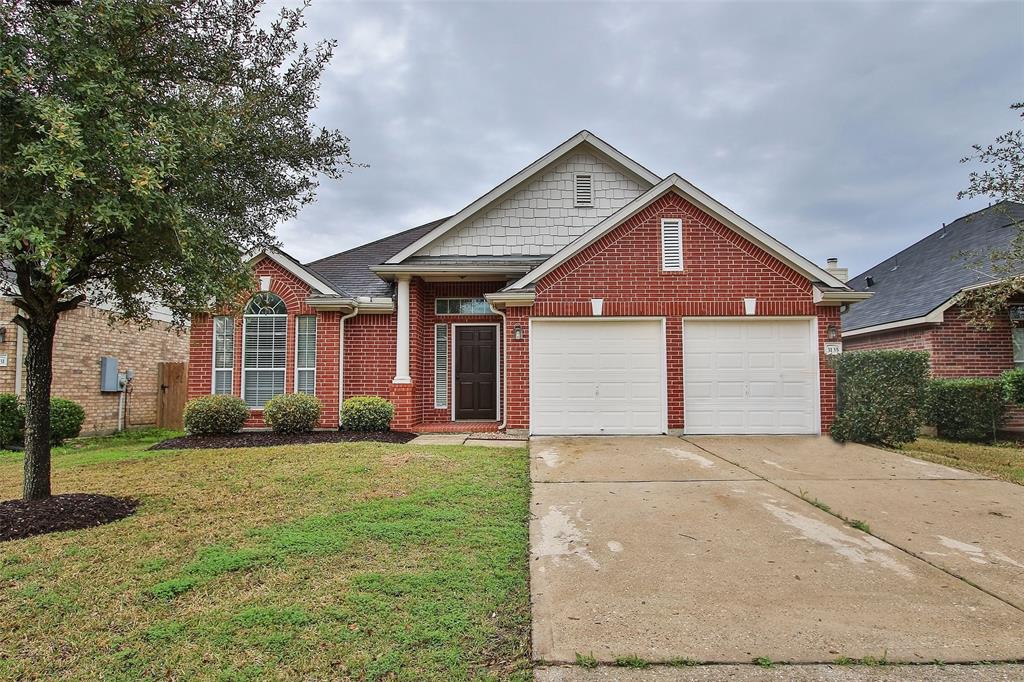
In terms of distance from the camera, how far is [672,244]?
32.8 ft

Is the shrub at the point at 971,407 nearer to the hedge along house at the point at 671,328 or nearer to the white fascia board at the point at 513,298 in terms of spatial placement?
the hedge along house at the point at 671,328

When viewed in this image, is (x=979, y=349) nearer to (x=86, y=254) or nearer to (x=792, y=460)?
(x=792, y=460)

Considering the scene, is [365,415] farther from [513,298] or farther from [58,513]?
[58,513]

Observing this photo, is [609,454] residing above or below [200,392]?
below

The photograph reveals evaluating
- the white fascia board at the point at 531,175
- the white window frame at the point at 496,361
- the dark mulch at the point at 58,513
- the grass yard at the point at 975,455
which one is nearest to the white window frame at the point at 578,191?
the white fascia board at the point at 531,175

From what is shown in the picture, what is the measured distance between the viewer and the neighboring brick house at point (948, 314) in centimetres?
1185

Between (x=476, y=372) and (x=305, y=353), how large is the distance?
3.73 meters

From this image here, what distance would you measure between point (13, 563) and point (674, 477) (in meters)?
6.34

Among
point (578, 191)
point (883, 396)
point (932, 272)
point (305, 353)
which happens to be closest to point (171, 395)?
point (305, 353)

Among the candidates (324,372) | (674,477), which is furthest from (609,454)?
(324,372)

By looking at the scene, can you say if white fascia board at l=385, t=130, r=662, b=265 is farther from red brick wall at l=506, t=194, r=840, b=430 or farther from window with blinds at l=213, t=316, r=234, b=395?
window with blinds at l=213, t=316, r=234, b=395

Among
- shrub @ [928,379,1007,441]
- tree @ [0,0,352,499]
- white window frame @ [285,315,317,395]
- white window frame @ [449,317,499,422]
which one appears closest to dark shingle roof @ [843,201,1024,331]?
shrub @ [928,379,1007,441]

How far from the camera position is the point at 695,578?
357cm

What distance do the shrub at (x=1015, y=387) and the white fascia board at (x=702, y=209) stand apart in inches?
164
